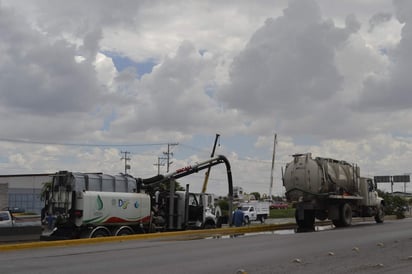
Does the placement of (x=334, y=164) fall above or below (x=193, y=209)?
above

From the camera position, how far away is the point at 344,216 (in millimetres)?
28891

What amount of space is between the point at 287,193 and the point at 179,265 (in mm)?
16489

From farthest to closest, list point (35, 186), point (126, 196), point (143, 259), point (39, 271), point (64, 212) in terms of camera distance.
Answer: point (35, 186), point (126, 196), point (64, 212), point (143, 259), point (39, 271)

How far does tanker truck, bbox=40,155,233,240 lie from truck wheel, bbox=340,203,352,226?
718 cm

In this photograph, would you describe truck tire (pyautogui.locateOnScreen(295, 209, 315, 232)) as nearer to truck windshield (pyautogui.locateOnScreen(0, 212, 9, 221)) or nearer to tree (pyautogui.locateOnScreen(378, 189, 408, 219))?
truck windshield (pyautogui.locateOnScreen(0, 212, 9, 221))

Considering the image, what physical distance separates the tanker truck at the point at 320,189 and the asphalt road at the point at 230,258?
8.69 metres

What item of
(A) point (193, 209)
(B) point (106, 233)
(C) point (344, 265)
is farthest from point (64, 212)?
(C) point (344, 265)

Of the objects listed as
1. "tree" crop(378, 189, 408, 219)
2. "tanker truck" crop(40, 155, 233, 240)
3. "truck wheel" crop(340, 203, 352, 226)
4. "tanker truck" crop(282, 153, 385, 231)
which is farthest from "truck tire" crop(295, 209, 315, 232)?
"tree" crop(378, 189, 408, 219)

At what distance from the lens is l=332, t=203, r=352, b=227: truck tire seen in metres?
28.9

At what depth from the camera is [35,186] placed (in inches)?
3455

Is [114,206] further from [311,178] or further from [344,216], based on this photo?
[344,216]

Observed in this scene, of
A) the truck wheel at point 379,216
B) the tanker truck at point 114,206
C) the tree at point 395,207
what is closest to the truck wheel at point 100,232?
the tanker truck at point 114,206

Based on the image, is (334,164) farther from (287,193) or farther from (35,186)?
(35,186)

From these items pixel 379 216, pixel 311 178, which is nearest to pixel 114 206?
pixel 311 178
